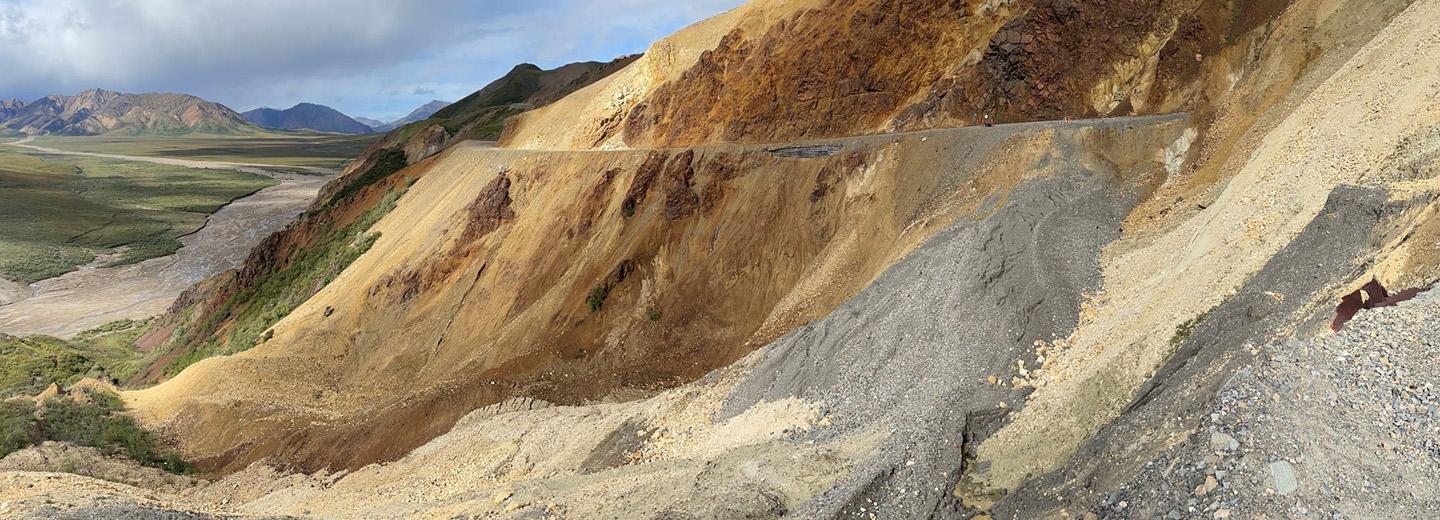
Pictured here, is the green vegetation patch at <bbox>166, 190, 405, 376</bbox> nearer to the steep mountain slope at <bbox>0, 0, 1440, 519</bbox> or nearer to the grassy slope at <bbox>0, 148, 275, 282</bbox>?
the steep mountain slope at <bbox>0, 0, 1440, 519</bbox>

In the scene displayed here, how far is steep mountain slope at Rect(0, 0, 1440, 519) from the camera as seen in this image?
934 cm

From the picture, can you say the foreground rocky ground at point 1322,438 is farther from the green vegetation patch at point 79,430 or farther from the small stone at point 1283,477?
the green vegetation patch at point 79,430

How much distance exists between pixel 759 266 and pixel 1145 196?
417 inches

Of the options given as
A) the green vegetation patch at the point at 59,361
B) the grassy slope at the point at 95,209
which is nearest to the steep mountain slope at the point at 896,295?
the green vegetation patch at the point at 59,361

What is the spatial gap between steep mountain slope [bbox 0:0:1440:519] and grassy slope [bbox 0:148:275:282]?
46.7 meters

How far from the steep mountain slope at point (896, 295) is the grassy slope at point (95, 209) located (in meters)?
46.7

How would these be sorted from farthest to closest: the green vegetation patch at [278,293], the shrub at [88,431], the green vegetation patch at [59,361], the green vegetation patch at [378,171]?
the green vegetation patch at [378,171] < the green vegetation patch at [278,293] < the green vegetation patch at [59,361] < the shrub at [88,431]

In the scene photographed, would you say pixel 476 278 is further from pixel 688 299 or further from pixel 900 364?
pixel 900 364

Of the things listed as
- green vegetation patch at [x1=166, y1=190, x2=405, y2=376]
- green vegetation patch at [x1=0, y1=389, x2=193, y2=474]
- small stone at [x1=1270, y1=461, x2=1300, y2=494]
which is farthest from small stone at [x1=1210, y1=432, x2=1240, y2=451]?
green vegetation patch at [x1=166, y1=190, x2=405, y2=376]

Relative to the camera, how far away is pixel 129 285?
174 ft

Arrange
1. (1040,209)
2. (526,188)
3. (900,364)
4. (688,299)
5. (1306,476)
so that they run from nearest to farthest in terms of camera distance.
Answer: (1306,476), (900,364), (1040,209), (688,299), (526,188)

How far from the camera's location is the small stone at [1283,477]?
692cm

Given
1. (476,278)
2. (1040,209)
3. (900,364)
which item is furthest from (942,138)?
(476,278)

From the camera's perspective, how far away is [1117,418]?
9.93 m
